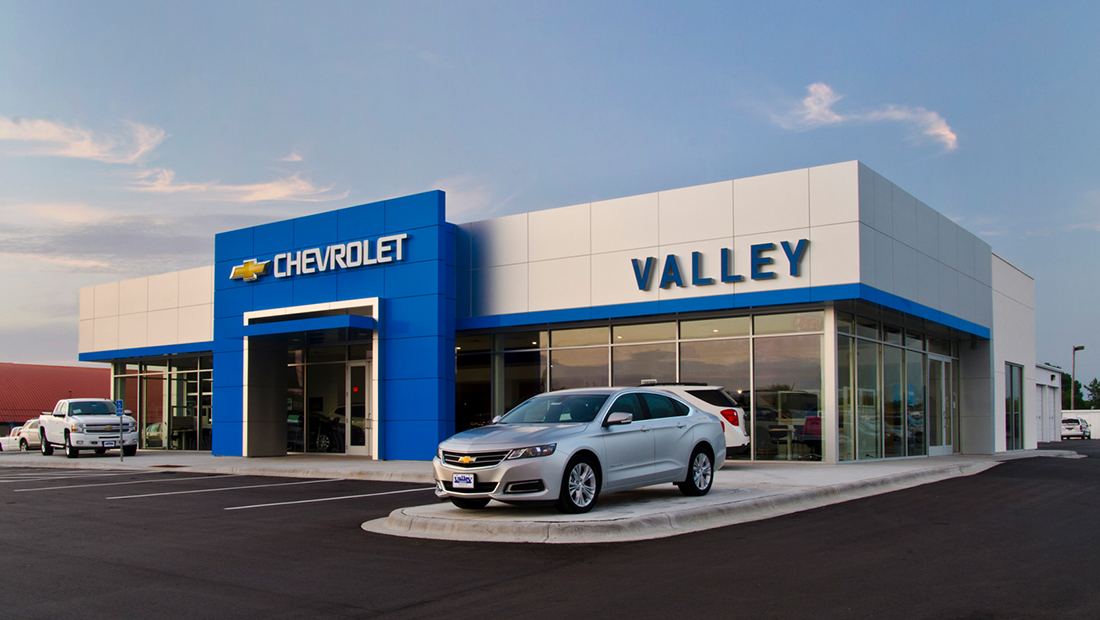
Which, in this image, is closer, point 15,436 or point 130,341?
point 130,341

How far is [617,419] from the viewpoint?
10.8 m

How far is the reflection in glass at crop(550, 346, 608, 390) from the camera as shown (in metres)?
22.7

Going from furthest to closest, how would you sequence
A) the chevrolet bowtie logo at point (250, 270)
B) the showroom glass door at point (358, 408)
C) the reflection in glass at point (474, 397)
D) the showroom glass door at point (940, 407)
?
the chevrolet bowtie logo at point (250, 270) < the showroom glass door at point (358, 408) < the showroom glass door at point (940, 407) < the reflection in glass at point (474, 397)

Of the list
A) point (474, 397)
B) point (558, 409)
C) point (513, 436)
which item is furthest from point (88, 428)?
point (513, 436)

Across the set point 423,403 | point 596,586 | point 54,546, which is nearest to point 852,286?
point 423,403

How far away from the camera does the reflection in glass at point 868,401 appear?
66.9 ft

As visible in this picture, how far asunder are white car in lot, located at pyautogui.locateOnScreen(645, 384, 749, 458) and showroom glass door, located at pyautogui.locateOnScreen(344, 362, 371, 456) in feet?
37.7

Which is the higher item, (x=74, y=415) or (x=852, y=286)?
(x=852, y=286)

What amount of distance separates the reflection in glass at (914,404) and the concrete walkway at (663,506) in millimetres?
4156

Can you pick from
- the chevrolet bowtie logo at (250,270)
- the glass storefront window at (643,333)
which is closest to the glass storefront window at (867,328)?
the glass storefront window at (643,333)

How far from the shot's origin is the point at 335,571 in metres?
7.96

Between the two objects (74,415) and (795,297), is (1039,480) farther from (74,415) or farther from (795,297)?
(74,415)

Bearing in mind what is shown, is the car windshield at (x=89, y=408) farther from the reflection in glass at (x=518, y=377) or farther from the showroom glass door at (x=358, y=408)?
the reflection in glass at (x=518, y=377)

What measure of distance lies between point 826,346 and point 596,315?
18.6 ft
